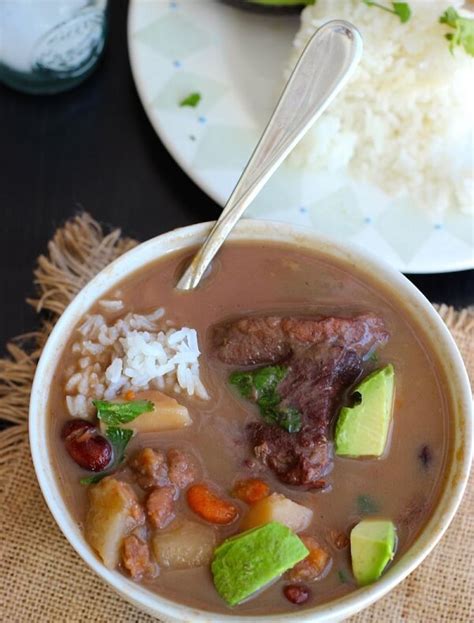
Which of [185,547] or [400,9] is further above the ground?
[400,9]

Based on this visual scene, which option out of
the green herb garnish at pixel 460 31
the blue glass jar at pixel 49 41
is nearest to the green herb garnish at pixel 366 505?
the green herb garnish at pixel 460 31

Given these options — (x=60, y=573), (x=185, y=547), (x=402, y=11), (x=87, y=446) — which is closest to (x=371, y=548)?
(x=185, y=547)

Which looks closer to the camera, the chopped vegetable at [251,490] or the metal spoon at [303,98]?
the chopped vegetable at [251,490]

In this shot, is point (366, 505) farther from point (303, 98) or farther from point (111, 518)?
point (303, 98)

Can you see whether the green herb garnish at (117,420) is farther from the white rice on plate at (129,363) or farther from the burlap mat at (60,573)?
the burlap mat at (60,573)

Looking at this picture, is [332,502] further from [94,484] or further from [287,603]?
[94,484]

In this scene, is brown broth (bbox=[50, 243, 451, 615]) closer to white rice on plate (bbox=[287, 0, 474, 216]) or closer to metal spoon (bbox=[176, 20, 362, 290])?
metal spoon (bbox=[176, 20, 362, 290])
